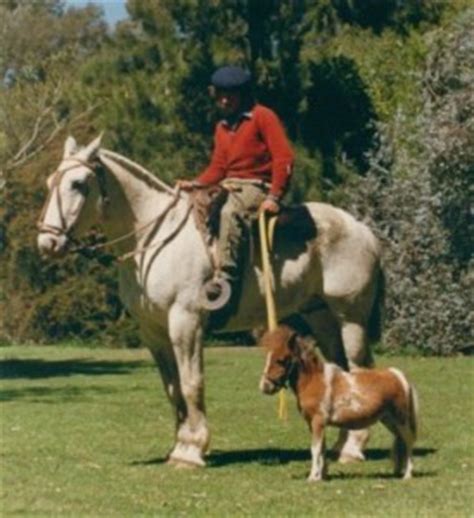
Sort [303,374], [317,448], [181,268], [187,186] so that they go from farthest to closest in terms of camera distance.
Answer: [187,186] → [181,268] → [303,374] → [317,448]

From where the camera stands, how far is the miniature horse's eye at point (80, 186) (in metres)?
12.3

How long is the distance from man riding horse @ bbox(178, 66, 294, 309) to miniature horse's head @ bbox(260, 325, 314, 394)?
1.20m

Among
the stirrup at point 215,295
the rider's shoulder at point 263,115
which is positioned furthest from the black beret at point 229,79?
the stirrup at point 215,295

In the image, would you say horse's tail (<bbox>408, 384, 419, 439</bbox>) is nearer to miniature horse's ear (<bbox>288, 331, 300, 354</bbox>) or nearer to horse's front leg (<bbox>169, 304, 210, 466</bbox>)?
miniature horse's ear (<bbox>288, 331, 300, 354</bbox>)

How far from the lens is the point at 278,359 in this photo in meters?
11.1

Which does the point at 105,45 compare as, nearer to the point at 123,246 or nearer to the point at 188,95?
the point at 188,95

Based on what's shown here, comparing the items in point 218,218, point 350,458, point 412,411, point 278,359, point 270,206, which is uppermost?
point 270,206

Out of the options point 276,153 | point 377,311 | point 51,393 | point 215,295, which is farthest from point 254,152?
A: point 51,393

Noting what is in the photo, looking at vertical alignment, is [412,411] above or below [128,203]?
below

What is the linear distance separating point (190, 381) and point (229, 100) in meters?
2.11

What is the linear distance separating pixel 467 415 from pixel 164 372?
4.88 metres

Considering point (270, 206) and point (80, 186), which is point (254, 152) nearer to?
point (270, 206)

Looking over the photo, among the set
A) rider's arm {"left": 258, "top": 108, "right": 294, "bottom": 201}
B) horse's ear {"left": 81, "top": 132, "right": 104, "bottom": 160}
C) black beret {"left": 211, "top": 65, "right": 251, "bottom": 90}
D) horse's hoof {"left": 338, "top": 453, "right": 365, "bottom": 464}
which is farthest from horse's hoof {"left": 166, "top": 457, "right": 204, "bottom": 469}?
black beret {"left": 211, "top": 65, "right": 251, "bottom": 90}

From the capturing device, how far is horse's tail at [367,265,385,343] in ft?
43.8
